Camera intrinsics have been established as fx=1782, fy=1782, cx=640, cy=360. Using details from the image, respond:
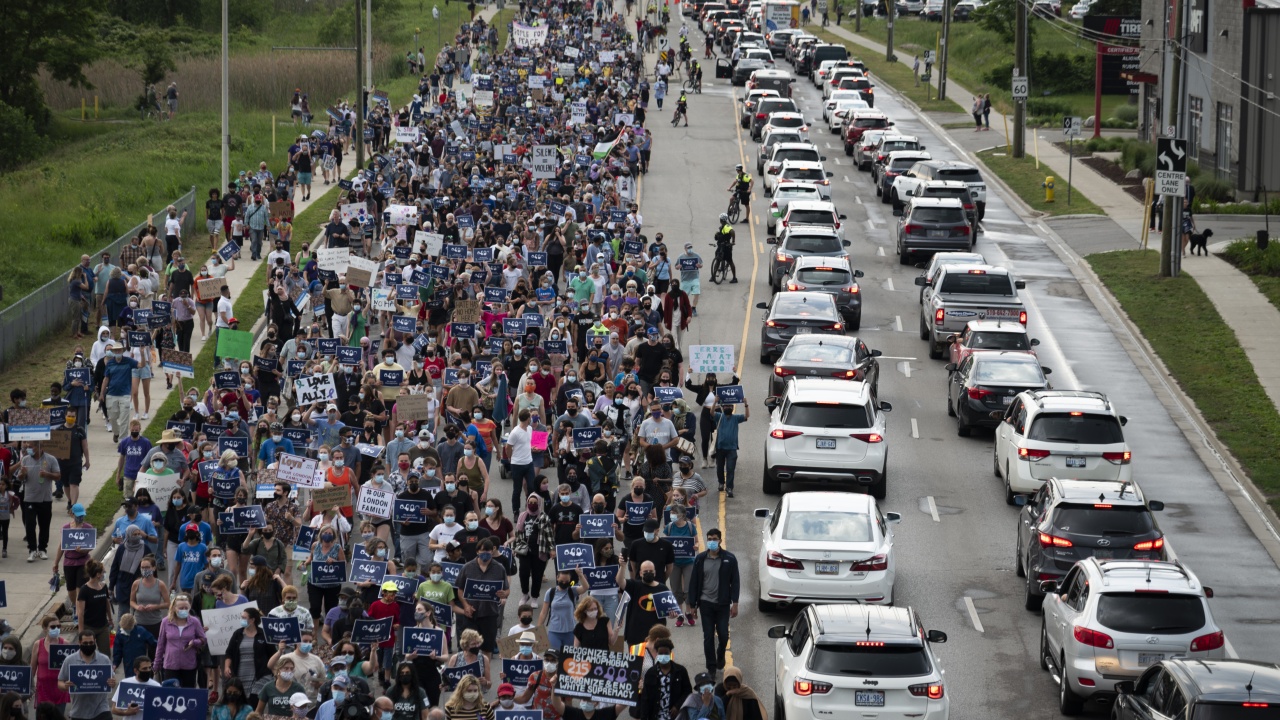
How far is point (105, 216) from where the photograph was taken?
4831 centimetres

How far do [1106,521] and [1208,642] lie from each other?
3.49 metres

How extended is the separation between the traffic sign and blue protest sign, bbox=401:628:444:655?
2690cm

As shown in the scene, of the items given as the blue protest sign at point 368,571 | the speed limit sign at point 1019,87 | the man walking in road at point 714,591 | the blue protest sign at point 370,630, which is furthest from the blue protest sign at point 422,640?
the speed limit sign at point 1019,87

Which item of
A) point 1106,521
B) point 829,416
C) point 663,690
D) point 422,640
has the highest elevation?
point 829,416

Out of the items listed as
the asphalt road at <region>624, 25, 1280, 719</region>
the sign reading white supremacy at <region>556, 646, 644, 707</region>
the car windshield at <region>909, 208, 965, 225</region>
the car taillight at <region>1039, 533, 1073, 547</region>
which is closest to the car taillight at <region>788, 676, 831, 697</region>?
the sign reading white supremacy at <region>556, 646, 644, 707</region>

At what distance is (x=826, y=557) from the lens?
763 inches

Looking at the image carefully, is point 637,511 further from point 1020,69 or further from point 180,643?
point 1020,69

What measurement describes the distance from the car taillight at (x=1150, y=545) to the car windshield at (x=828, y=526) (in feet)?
9.65

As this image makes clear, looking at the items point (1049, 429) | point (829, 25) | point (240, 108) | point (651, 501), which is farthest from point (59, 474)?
point (829, 25)

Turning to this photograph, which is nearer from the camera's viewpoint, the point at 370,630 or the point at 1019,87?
the point at 370,630

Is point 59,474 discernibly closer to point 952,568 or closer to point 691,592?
point 691,592

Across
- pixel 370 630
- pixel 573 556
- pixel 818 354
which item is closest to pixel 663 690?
pixel 573 556

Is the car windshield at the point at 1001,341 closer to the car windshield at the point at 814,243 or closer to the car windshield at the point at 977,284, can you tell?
the car windshield at the point at 977,284

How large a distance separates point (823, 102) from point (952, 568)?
169 feet
